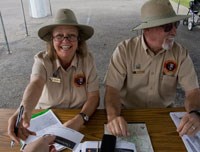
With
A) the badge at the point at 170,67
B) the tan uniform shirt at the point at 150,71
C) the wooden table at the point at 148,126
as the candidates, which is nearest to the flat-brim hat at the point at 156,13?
the tan uniform shirt at the point at 150,71

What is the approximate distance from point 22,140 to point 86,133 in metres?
0.31

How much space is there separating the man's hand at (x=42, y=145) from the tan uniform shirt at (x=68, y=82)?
548 mm

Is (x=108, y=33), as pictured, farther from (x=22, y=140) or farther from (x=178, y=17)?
(x=22, y=140)

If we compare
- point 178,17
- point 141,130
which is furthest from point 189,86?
point 141,130

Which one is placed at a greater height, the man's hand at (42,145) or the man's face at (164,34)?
the man's face at (164,34)

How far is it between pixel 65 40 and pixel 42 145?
0.73 meters

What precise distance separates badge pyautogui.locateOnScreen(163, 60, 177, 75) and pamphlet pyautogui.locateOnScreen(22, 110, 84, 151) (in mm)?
748

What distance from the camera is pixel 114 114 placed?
53.2 inches

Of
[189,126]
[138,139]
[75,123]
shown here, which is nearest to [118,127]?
[138,139]

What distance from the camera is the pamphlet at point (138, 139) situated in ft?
3.71

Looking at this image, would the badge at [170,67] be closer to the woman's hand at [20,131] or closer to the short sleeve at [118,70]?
the short sleeve at [118,70]

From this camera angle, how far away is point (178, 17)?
1496mm

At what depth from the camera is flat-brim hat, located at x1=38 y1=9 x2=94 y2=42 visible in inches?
59.9

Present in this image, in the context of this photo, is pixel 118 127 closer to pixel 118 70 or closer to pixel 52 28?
pixel 118 70
